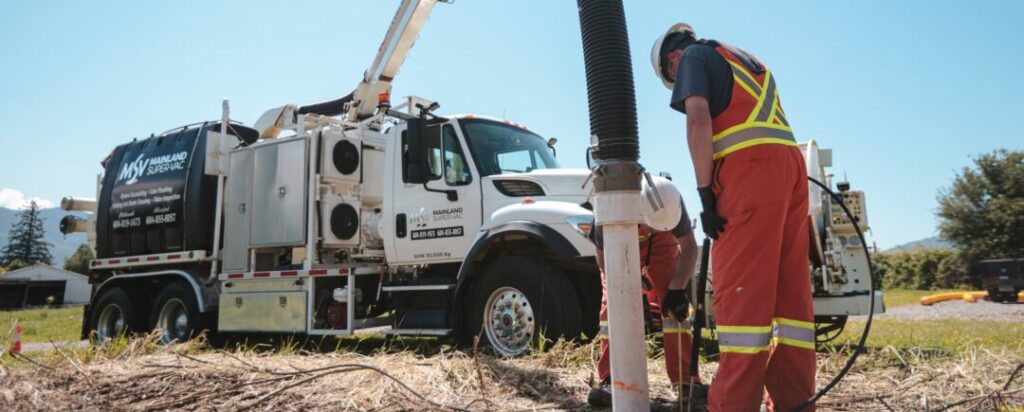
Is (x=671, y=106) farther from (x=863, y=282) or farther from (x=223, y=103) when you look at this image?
(x=223, y=103)

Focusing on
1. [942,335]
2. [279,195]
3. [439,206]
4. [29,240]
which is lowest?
[942,335]

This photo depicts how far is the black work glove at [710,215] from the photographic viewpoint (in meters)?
2.67

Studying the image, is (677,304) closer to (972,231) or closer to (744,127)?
(744,127)

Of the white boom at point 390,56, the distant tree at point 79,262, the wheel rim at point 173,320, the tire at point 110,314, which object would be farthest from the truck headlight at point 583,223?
the distant tree at point 79,262

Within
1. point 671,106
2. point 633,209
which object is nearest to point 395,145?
point 671,106

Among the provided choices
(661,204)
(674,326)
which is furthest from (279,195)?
(661,204)

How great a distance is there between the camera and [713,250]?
2719 millimetres

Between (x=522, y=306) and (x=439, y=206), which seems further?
(x=439, y=206)

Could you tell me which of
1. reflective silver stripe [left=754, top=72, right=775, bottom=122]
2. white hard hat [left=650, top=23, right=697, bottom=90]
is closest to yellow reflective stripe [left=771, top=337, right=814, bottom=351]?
reflective silver stripe [left=754, top=72, right=775, bottom=122]

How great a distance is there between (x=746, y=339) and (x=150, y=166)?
8.82 m

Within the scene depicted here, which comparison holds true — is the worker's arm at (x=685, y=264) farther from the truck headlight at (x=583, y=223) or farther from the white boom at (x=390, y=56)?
the white boom at (x=390, y=56)

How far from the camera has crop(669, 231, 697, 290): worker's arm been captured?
340 centimetres

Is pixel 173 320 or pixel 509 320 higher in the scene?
pixel 509 320

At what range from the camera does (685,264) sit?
3404 millimetres
